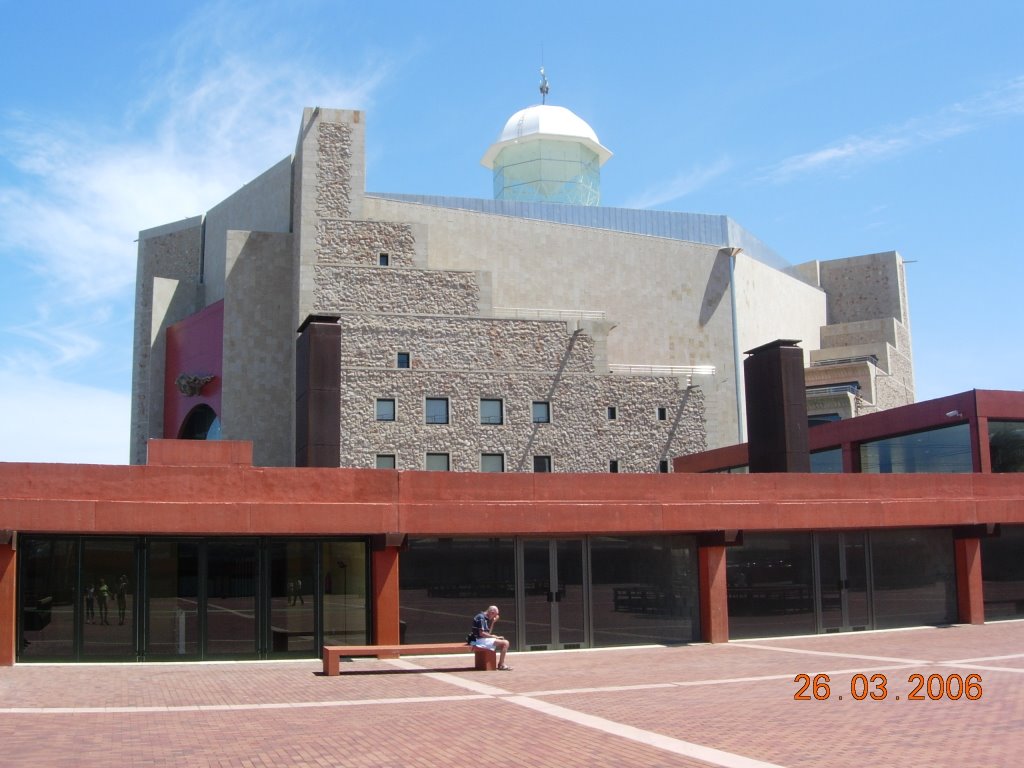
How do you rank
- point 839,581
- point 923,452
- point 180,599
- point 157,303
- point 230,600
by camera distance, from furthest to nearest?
point 157,303 < point 923,452 < point 839,581 < point 230,600 < point 180,599

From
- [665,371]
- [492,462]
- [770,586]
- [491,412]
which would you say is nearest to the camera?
[770,586]

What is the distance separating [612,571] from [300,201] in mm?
29245

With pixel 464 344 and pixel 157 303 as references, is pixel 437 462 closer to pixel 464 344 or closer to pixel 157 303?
pixel 464 344

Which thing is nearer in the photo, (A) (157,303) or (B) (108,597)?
(B) (108,597)

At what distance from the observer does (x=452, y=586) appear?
2130 cm

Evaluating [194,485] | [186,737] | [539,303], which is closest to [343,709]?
[186,737]

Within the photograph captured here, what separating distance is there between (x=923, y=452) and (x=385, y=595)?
64.0 ft

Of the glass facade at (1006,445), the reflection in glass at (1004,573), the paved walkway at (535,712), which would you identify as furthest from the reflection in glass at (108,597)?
the glass facade at (1006,445)

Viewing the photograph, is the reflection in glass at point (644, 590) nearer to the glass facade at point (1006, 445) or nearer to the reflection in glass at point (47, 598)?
the reflection in glass at point (47, 598)

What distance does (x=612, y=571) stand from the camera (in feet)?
73.6

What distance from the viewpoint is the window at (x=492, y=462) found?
4441 centimetres

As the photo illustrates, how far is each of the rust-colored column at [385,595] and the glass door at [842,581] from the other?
9.66 m

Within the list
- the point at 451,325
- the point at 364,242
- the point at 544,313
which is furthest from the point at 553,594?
the point at 544,313

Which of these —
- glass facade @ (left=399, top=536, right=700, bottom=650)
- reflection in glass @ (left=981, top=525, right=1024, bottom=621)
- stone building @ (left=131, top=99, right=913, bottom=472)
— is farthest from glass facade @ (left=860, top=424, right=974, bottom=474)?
stone building @ (left=131, top=99, right=913, bottom=472)
